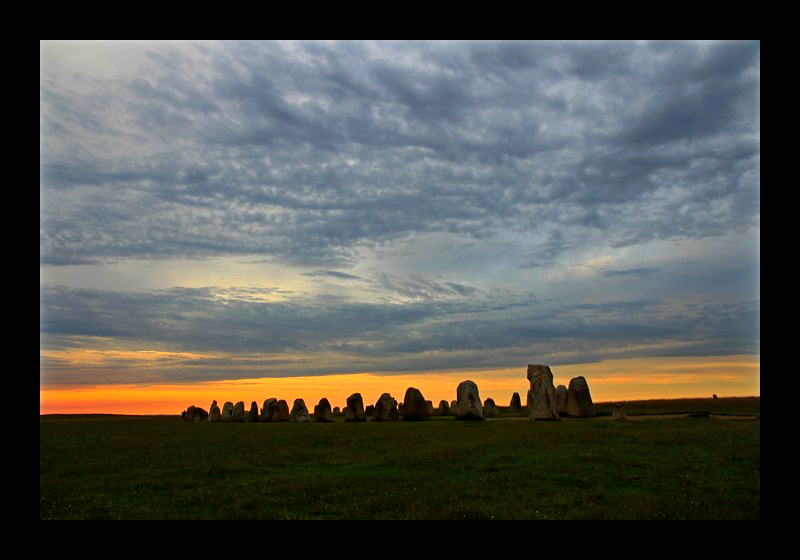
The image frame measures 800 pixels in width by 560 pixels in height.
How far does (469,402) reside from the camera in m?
45.4

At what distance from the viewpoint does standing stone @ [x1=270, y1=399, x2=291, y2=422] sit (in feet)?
180

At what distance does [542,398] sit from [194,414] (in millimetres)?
35729

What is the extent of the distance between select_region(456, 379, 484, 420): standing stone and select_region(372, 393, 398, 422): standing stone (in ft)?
20.1

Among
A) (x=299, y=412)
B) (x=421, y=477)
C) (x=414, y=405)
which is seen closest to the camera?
(x=421, y=477)

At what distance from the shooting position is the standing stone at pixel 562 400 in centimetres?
4647

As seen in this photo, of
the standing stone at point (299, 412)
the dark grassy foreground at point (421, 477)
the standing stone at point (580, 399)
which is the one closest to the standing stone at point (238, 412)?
the standing stone at point (299, 412)

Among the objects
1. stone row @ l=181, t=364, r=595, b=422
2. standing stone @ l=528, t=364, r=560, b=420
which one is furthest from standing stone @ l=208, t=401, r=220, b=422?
standing stone @ l=528, t=364, r=560, b=420

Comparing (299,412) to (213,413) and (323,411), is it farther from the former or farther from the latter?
(213,413)

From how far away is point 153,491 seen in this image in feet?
61.5

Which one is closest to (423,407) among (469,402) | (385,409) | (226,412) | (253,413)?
(385,409)
